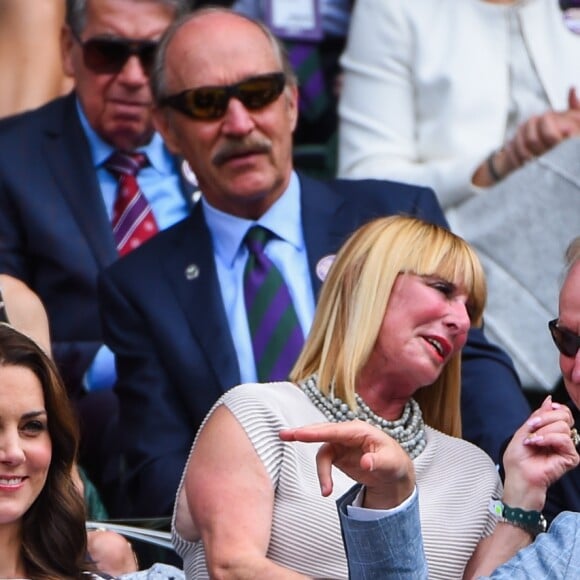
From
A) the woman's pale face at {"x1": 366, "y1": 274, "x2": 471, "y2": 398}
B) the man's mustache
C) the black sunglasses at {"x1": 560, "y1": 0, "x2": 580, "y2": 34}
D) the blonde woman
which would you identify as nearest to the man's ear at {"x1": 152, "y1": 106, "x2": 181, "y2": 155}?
the man's mustache

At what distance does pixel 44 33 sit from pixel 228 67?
56.9 inches

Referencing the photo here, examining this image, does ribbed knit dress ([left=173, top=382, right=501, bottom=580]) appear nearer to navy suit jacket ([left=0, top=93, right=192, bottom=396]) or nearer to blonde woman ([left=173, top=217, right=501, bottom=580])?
blonde woman ([left=173, top=217, right=501, bottom=580])

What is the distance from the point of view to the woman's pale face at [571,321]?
3604 millimetres

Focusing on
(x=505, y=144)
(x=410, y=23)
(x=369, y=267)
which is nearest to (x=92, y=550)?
(x=369, y=267)

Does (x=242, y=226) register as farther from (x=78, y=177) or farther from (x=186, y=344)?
(x=78, y=177)

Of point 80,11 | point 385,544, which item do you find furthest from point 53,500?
point 80,11

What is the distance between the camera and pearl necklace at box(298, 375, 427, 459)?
148 inches

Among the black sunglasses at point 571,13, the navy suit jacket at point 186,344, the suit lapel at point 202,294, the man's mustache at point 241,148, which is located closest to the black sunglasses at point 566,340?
the navy suit jacket at point 186,344

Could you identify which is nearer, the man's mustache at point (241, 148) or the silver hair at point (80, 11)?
the man's mustache at point (241, 148)

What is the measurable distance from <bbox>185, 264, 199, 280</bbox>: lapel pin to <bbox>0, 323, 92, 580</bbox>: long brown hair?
1145mm

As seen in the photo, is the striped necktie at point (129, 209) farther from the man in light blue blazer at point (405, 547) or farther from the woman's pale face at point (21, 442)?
the man in light blue blazer at point (405, 547)

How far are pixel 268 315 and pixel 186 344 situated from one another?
0.74ft

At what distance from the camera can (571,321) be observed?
3.63 meters

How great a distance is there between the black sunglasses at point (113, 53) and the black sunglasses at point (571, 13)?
4.57ft
